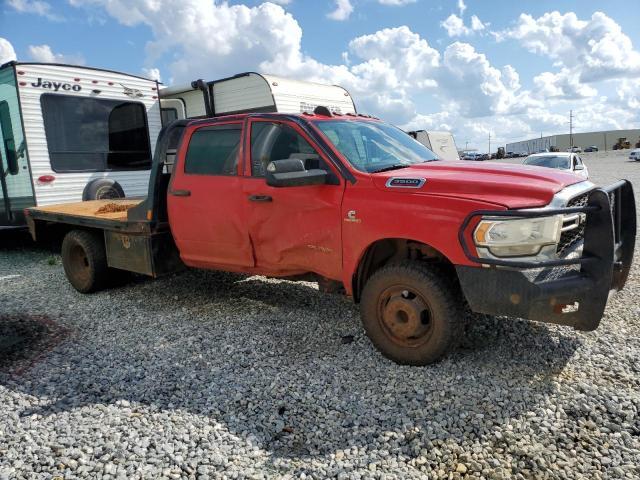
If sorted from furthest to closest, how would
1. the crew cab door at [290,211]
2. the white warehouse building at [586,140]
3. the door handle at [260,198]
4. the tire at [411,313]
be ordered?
1. the white warehouse building at [586,140]
2. the door handle at [260,198]
3. the crew cab door at [290,211]
4. the tire at [411,313]

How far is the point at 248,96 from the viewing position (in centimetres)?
952

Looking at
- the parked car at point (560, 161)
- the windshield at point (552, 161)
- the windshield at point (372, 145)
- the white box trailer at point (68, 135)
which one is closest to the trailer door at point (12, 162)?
the white box trailer at point (68, 135)

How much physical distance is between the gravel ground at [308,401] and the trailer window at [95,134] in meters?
4.23

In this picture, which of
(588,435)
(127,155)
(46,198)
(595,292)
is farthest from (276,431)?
(127,155)

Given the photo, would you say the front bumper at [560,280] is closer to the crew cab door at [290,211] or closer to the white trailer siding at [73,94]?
the crew cab door at [290,211]

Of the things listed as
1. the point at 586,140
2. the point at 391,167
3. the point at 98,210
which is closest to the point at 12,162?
the point at 98,210

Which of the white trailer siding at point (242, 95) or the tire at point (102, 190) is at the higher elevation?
the white trailer siding at point (242, 95)

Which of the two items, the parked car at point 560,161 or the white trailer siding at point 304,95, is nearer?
the white trailer siding at point 304,95

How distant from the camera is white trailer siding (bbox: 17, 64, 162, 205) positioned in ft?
26.6

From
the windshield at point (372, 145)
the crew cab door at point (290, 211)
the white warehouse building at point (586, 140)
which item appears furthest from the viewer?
the white warehouse building at point (586, 140)

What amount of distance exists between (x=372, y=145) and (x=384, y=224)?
3.68 feet

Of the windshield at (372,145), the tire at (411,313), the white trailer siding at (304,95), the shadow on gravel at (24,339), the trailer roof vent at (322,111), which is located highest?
the white trailer siding at (304,95)

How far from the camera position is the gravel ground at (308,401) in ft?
9.29

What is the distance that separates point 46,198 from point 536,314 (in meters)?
7.88
